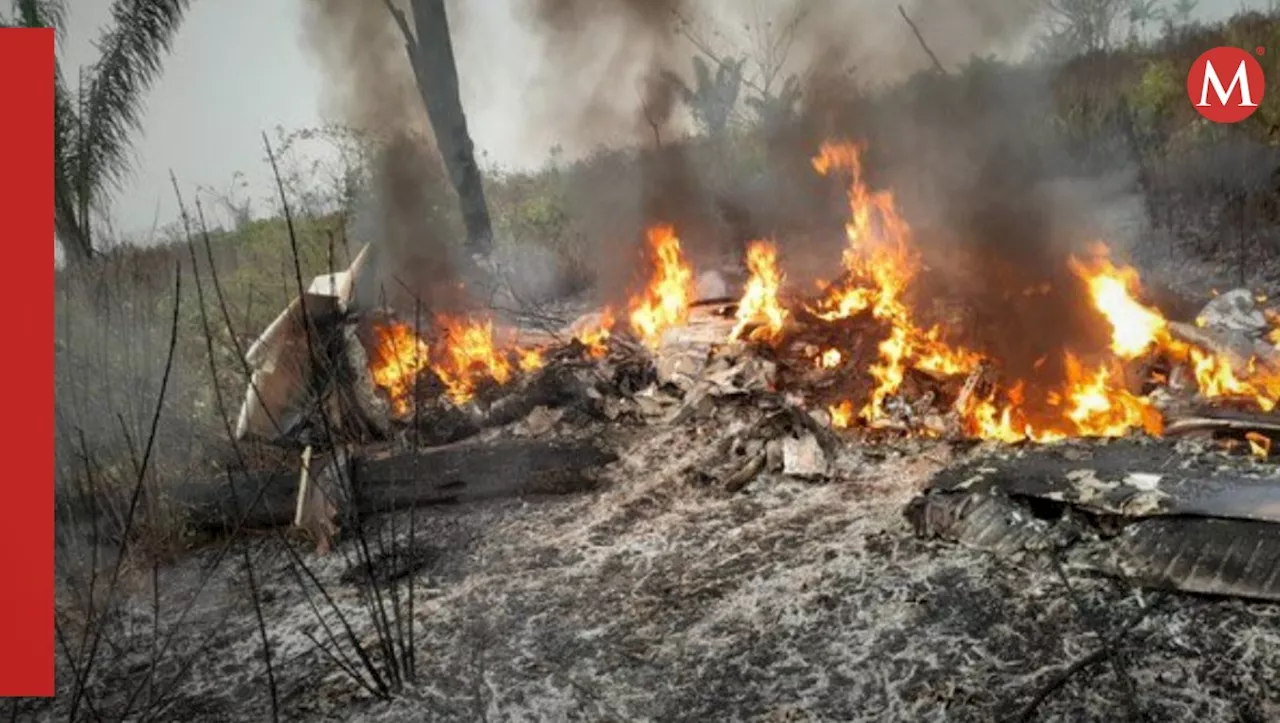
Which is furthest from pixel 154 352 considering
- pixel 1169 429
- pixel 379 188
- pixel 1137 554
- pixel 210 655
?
pixel 379 188

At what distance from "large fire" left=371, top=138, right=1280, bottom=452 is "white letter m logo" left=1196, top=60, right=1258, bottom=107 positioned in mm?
4851

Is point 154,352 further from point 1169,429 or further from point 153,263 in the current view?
point 1169,429

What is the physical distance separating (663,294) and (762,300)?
186 centimetres

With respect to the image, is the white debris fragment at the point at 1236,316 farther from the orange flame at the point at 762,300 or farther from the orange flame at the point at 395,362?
the orange flame at the point at 395,362

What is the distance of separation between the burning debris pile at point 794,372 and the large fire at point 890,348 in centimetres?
2

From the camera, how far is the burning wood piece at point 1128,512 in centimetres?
353

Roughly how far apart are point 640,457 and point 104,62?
379 inches

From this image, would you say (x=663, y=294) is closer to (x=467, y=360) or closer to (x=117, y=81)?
(x=467, y=360)

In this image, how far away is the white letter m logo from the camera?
1101 cm

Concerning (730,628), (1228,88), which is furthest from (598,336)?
(1228,88)

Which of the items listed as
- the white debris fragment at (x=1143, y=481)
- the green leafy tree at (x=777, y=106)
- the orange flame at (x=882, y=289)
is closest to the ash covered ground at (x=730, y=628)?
the white debris fragment at (x=1143, y=481)

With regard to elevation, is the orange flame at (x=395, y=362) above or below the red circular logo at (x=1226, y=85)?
below

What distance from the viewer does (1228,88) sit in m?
12.0

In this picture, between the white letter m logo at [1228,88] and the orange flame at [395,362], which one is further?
the white letter m logo at [1228,88]
